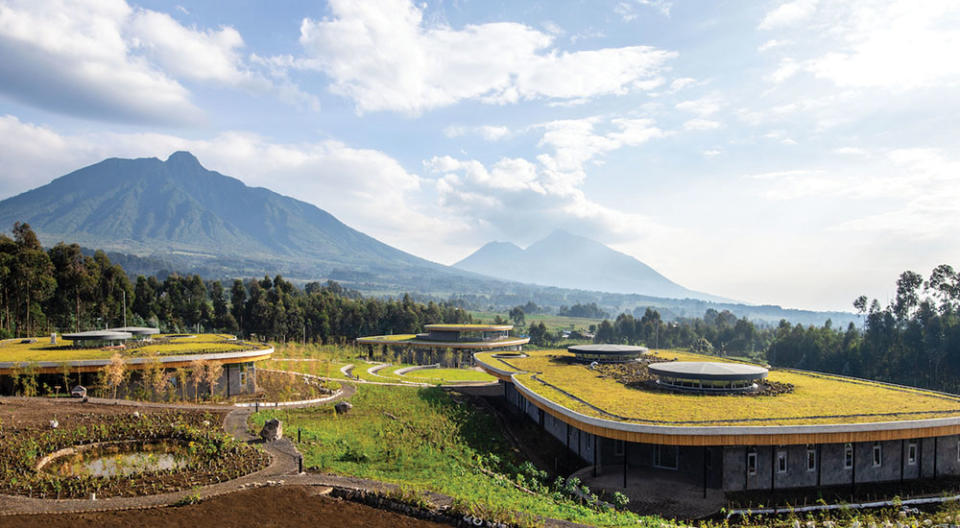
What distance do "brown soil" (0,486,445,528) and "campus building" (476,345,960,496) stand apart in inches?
363

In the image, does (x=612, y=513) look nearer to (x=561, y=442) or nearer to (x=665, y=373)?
(x=561, y=442)

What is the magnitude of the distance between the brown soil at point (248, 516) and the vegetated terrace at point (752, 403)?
32.1ft

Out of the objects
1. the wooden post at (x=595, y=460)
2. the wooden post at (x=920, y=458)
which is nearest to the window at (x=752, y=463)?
the wooden post at (x=595, y=460)

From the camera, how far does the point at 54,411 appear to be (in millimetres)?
24484

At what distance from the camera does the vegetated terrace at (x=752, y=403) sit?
20.0 m

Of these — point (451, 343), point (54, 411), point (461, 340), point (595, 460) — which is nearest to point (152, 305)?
point (451, 343)

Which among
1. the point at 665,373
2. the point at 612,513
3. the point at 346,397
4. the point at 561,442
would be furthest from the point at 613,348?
the point at 612,513

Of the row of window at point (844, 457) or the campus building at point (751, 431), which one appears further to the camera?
the row of window at point (844, 457)

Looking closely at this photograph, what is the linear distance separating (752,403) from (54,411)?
31.0 meters

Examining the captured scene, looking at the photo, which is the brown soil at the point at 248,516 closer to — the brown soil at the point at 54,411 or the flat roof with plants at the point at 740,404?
the flat roof with plants at the point at 740,404

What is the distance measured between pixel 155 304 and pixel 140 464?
54087 mm

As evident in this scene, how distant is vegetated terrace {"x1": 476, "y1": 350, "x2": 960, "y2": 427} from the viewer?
65.8 ft

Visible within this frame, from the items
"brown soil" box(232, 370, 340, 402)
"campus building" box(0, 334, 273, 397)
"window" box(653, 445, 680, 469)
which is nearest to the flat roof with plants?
"window" box(653, 445, 680, 469)

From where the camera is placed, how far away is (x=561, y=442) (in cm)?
2605
